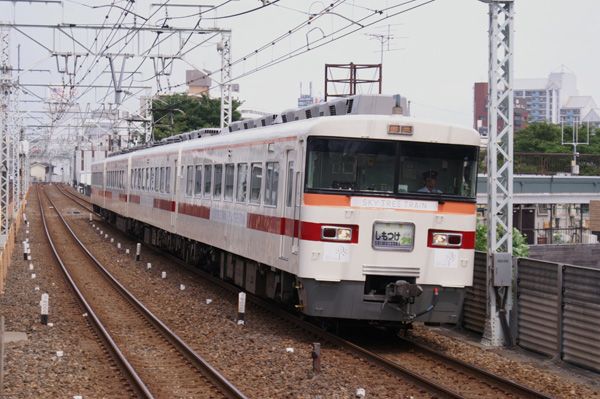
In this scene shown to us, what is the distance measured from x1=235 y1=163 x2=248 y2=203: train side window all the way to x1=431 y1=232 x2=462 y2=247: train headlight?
426cm

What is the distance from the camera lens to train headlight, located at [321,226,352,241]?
10594mm

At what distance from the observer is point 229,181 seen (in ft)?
50.5

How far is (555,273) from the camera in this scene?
1070cm

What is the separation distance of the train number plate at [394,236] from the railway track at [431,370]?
1.31 meters

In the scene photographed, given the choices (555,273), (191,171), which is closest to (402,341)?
(555,273)

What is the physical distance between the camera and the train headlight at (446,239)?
10883 mm

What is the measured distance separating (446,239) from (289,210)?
2157 mm

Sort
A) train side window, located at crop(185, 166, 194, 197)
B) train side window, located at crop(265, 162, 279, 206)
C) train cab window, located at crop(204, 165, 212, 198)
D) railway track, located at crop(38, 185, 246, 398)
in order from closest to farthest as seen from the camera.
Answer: railway track, located at crop(38, 185, 246, 398), train side window, located at crop(265, 162, 279, 206), train cab window, located at crop(204, 165, 212, 198), train side window, located at crop(185, 166, 194, 197)

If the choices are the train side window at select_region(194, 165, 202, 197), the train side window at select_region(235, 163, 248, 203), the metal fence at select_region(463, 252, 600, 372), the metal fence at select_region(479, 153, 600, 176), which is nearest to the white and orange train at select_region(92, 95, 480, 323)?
the metal fence at select_region(463, 252, 600, 372)

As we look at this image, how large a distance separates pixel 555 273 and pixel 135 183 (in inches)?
791

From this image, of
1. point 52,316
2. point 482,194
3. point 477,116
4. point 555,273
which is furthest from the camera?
point 477,116

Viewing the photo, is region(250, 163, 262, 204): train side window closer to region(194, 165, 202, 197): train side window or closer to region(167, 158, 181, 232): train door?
region(194, 165, 202, 197): train side window

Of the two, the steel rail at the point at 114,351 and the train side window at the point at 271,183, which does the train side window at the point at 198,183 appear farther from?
the train side window at the point at 271,183

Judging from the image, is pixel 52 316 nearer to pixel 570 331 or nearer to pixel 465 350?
pixel 465 350
